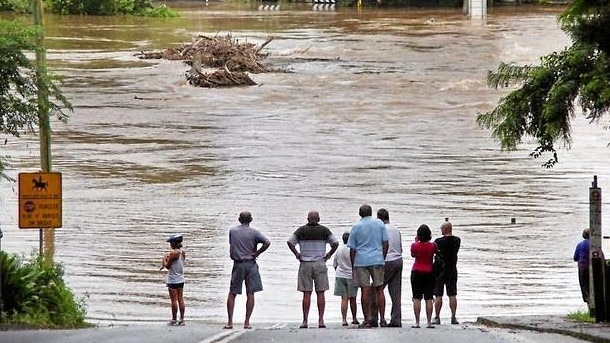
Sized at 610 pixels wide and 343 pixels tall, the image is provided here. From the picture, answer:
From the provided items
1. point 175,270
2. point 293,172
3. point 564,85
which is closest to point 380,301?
point 175,270

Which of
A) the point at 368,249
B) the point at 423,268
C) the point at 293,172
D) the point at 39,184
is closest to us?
the point at 368,249

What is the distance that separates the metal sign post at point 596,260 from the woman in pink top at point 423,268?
2.08m

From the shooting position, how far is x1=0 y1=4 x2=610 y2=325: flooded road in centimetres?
2441

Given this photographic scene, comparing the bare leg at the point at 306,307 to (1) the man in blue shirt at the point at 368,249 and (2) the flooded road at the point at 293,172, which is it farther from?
(2) the flooded road at the point at 293,172

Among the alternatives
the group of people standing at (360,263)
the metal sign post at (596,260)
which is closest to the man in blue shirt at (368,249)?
the group of people standing at (360,263)

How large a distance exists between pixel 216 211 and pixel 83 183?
18.6 feet

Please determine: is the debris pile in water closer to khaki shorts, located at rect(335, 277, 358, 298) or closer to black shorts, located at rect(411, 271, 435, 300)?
khaki shorts, located at rect(335, 277, 358, 298)

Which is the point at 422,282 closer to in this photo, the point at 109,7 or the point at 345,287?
the point at 345,287

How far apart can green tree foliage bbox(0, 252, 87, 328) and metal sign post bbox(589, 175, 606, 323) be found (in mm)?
6826

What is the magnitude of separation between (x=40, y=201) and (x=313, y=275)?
431 centimetres

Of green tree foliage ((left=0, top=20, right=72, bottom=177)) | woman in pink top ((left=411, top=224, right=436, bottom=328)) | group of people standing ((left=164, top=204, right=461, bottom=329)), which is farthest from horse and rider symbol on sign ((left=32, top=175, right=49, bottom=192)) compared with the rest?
woman in pink top ((left=411, top=224, right=436, bottom=328))

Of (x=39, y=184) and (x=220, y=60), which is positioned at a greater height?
(x=220, y=60)

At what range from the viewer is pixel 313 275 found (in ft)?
56.6

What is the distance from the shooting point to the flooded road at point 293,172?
24.4 m
